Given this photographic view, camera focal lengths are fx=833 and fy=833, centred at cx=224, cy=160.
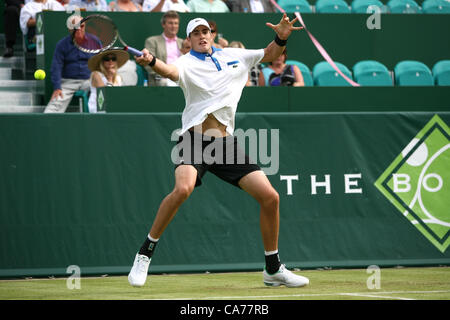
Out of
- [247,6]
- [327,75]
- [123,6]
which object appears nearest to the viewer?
[327,75]

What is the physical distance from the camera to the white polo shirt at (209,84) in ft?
22.6

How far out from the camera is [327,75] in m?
12.0

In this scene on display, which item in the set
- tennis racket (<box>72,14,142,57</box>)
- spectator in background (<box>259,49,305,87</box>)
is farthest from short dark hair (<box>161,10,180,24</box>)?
tennis racket (<box>72,14,142,57</box>)

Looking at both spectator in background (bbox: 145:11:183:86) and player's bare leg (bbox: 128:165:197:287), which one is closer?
player's bare leg (bbox: 128:165:197:287)

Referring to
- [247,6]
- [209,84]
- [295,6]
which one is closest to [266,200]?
[209,84]

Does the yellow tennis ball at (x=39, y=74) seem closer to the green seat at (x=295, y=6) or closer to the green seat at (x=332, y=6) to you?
the green seat at (x=295, y=6)

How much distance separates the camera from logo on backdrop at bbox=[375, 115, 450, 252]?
9547mm

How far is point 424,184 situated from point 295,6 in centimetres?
511

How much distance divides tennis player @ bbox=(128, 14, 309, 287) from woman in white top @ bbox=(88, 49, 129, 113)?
356 cm

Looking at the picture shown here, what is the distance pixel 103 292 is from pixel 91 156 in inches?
83.8

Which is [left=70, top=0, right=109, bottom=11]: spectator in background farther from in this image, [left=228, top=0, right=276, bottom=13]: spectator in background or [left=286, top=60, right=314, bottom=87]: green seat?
[left=286, top=60, right=314, bottom=87]: green seat

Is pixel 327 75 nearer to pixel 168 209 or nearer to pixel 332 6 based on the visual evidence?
pixel 332 6

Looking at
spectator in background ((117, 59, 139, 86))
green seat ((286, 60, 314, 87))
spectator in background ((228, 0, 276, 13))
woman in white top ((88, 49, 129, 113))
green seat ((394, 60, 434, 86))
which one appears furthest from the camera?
spectator in background ((228, 0, 276, 13))

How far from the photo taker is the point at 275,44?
7.13m
